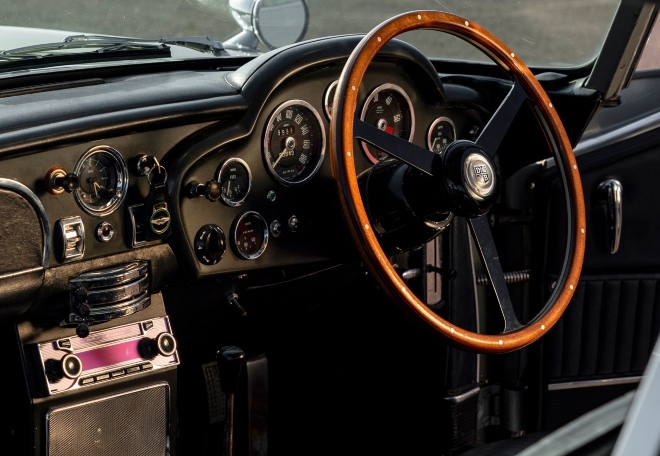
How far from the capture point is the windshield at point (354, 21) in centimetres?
227

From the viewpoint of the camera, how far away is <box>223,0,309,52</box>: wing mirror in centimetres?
254

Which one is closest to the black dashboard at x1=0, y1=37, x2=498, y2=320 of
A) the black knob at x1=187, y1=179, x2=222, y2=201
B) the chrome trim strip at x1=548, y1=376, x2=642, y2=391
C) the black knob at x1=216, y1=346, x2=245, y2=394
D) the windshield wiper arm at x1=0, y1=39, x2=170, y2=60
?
the black knob at x1=187, y1=179, x2=222, y2=201

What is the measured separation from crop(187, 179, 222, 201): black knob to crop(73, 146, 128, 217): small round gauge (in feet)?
0.47

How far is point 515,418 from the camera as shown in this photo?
2.80 m

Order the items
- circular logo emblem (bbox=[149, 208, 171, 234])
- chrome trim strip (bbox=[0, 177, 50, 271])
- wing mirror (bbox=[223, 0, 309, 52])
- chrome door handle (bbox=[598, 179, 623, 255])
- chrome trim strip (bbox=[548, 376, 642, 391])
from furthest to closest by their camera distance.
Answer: chrome trim strip (bbox=[548, 376, 642, 391]), chrome door handle (bbox=[598, 179, 623, 255]), wing mirror (bbox=[223, 0, 309, 52]), circular logo emblem (bbox=[149, 208, 171, 234]), chrome trim strip (bbox=[0, 177, 50, 271])

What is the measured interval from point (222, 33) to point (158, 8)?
19 centimetres

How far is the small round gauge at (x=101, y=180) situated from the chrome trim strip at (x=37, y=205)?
0.08 m

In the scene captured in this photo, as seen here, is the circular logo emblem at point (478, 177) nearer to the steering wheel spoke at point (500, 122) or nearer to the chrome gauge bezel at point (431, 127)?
the steering wheel spoke at point (500, 122)

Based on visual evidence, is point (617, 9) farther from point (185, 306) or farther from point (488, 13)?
point (185, 306)

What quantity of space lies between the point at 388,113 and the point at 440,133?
0.58 feet

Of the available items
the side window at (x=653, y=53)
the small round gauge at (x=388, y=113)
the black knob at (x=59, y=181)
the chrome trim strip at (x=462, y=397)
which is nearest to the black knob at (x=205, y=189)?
the black knob at (x=59, y=181)

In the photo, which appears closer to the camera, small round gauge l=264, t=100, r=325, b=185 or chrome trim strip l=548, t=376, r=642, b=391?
small round gauge l=264, t=100, r=325, b=185

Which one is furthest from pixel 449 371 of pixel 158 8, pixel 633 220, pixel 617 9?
pixel 158 8

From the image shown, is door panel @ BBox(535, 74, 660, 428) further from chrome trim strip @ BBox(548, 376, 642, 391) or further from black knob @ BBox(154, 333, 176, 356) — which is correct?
black knob @ BBox(154, 333, 176, 356)
